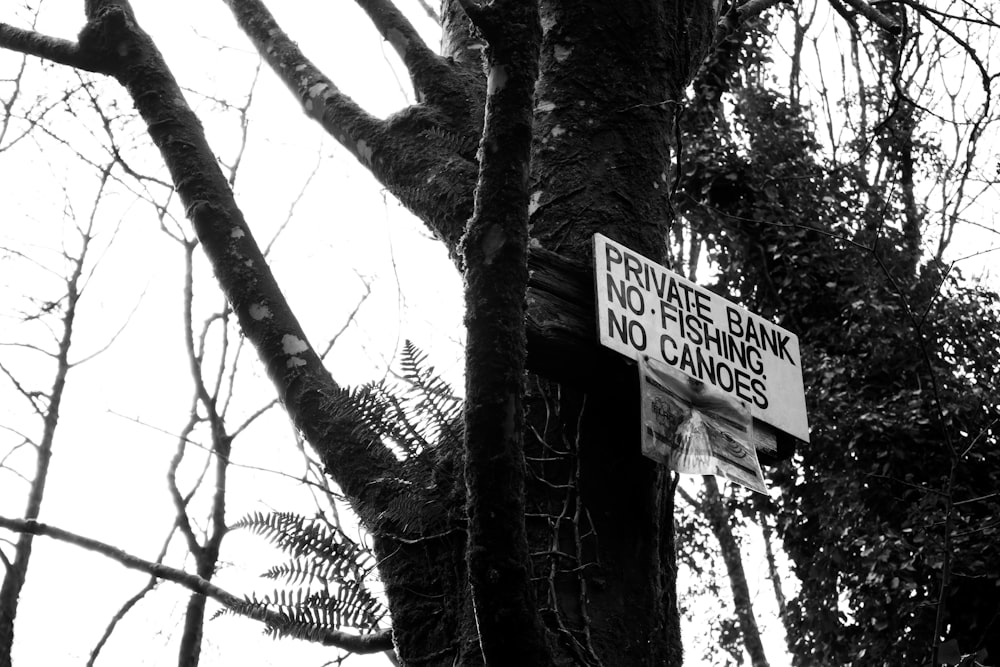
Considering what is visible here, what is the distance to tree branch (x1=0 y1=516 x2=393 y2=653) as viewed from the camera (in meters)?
1.80

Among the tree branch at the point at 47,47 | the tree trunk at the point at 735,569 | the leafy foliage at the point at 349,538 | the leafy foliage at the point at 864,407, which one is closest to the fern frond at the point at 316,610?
the leafy foliage at the point at 349,538

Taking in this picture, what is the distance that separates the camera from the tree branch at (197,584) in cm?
180

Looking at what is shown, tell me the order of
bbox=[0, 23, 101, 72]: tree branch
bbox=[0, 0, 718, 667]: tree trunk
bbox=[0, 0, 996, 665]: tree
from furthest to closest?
bbox=[0, 23, 101, 72]: tree branch
bbox=[0, 0, 718, 667]: tree trunk
bbox=[0, 0, 996, 665]: tree

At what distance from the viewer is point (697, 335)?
2176 millimetres

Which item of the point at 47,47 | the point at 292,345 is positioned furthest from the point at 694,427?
the point at 47,47

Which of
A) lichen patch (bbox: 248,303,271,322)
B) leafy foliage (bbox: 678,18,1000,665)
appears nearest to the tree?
lichen patch (bbox: 248,303,271,322)

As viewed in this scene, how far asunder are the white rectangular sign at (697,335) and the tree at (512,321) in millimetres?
71

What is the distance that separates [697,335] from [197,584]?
3.79ft

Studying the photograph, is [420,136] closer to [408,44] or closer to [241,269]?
[408,44]

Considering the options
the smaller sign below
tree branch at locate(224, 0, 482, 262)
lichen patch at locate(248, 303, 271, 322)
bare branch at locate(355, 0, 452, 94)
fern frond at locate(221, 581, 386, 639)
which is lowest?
fern frond at locate(221, 581, 386, 639)

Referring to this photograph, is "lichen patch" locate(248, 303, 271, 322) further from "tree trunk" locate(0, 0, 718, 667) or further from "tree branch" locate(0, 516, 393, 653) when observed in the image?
"tree branch" locate(0, 516, 393, 653)

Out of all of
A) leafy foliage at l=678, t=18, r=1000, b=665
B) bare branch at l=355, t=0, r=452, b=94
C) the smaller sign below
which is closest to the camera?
the smaller sign below

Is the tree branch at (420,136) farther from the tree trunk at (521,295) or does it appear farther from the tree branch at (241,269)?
the tree branch at (241,269)

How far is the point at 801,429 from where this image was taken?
2275 mm
